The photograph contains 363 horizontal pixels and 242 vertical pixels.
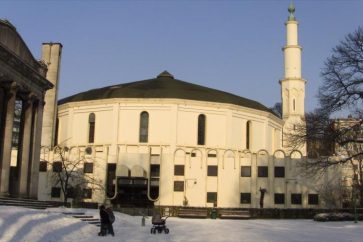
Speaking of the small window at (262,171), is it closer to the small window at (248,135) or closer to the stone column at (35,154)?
the small window at (248,135)

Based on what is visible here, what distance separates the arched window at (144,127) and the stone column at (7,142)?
31.9 m

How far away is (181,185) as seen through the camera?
67.1 m

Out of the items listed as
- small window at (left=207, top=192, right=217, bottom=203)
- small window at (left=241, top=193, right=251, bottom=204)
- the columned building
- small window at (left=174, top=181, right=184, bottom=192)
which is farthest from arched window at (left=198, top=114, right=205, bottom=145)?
the columned building

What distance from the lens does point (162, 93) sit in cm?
7319

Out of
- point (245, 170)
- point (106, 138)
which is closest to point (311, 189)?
point (245, 170)

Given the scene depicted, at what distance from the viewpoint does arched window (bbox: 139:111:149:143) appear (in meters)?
70.9

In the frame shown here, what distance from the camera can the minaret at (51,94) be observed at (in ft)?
244

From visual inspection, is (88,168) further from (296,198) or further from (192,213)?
(296,198)

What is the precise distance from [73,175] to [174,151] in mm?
13258

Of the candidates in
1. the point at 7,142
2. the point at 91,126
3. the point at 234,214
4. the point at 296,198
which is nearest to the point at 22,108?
the point at 7,142

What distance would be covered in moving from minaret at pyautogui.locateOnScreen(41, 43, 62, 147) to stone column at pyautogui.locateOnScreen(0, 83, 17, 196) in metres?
34.6

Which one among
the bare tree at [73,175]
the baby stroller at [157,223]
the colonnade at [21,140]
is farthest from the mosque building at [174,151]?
the baby stroller at [157,223]

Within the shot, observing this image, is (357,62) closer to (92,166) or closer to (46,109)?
(92,166)

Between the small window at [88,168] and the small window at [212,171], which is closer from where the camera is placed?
the small window at [212,171]
